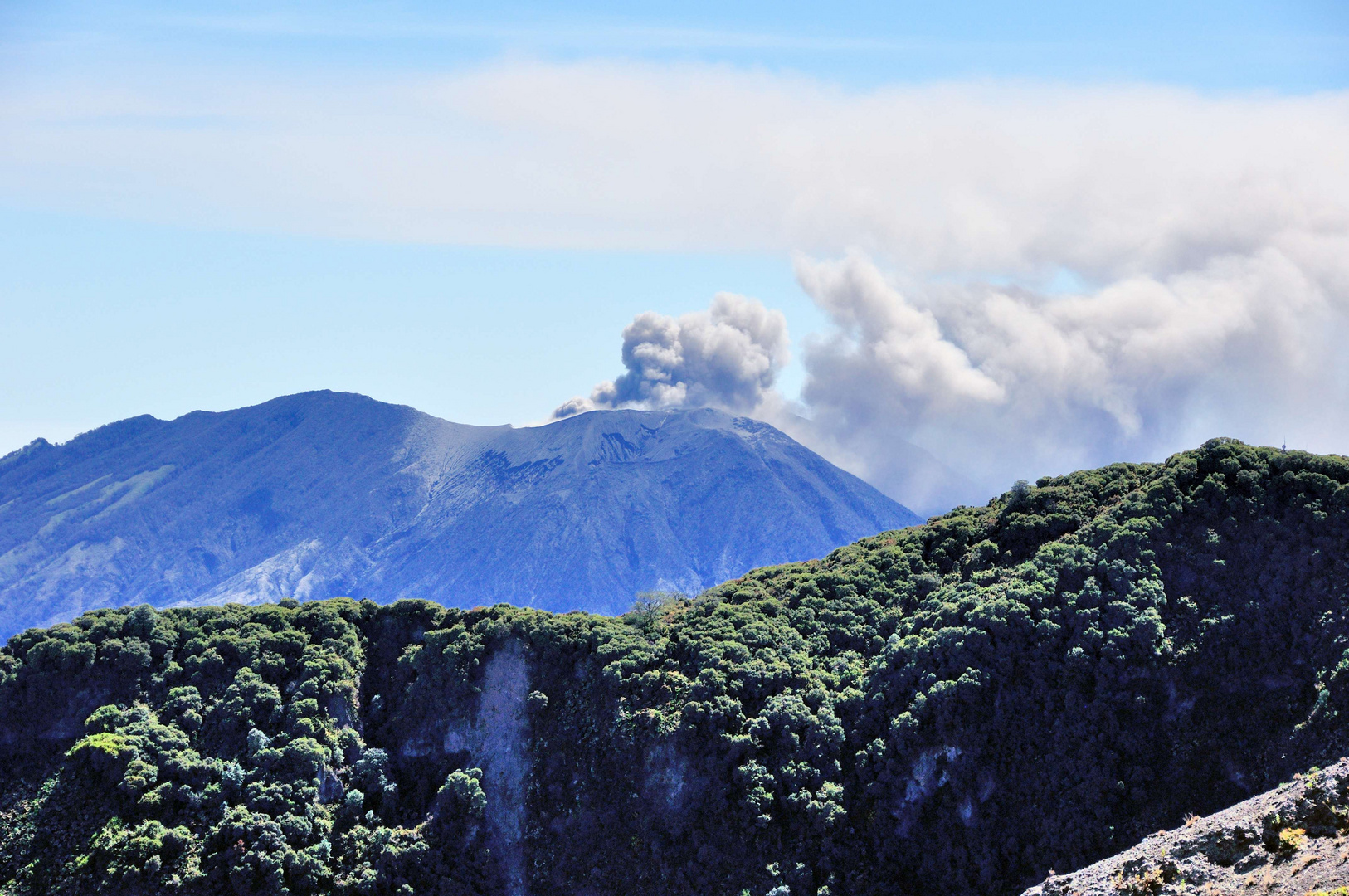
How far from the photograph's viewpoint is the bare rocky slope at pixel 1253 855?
1515 inches

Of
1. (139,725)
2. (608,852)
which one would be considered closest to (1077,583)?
(608,852)

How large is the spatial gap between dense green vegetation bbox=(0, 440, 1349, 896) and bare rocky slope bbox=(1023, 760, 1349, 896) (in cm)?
1338

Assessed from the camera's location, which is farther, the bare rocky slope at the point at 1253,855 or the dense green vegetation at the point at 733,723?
the dense green vegetation at the point at 733,723

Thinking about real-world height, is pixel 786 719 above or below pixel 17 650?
below

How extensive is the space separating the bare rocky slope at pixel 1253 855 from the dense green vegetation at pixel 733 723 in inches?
527

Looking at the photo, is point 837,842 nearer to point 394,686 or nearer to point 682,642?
point 682,642

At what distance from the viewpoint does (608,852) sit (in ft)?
213

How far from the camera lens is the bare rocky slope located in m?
38.5

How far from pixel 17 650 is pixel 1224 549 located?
73.4 meters

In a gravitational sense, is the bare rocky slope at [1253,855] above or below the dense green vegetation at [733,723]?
below

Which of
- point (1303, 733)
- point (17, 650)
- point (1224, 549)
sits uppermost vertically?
point (17, 650)

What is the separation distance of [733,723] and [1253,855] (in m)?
31.0

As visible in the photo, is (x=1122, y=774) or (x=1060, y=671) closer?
(x=1122, y=774)

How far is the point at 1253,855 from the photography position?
41.7m
